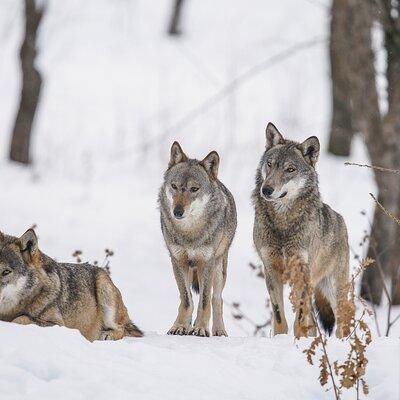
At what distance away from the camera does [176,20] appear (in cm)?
2942

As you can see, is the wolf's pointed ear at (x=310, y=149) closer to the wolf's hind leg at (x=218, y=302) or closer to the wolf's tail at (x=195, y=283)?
the wolf's hind leg at (x=218, y=302)

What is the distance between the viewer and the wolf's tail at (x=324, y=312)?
836cm

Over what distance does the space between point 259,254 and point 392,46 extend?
4931mm

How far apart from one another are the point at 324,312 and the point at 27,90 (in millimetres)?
11340

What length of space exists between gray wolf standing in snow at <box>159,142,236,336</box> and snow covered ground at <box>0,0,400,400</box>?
91 cm

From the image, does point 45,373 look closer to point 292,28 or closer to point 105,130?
point 105,130

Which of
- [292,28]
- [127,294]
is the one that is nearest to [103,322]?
[127,294]

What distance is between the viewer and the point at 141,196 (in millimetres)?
17828

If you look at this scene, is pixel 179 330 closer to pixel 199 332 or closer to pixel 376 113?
pixel 199 332

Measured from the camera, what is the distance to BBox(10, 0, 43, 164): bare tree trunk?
17.6 metres

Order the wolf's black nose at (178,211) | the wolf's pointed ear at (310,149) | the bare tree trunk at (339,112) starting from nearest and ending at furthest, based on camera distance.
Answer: the wolf's black nose at (178,211) < the wolf's pointed ear at (310,149) < the bare tree trunk at (339,112)

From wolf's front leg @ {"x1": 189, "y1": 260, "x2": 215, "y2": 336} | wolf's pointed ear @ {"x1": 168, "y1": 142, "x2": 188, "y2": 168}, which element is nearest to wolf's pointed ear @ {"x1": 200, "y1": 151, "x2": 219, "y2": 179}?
wolf's pointed ear @ {"x1": 168, "y1": 142, "x2": 188, "y2": 168}

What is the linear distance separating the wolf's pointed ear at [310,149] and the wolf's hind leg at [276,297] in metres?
1.03

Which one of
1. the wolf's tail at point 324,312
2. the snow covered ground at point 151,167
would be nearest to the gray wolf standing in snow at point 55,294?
the snow covered ground at point 151,167
